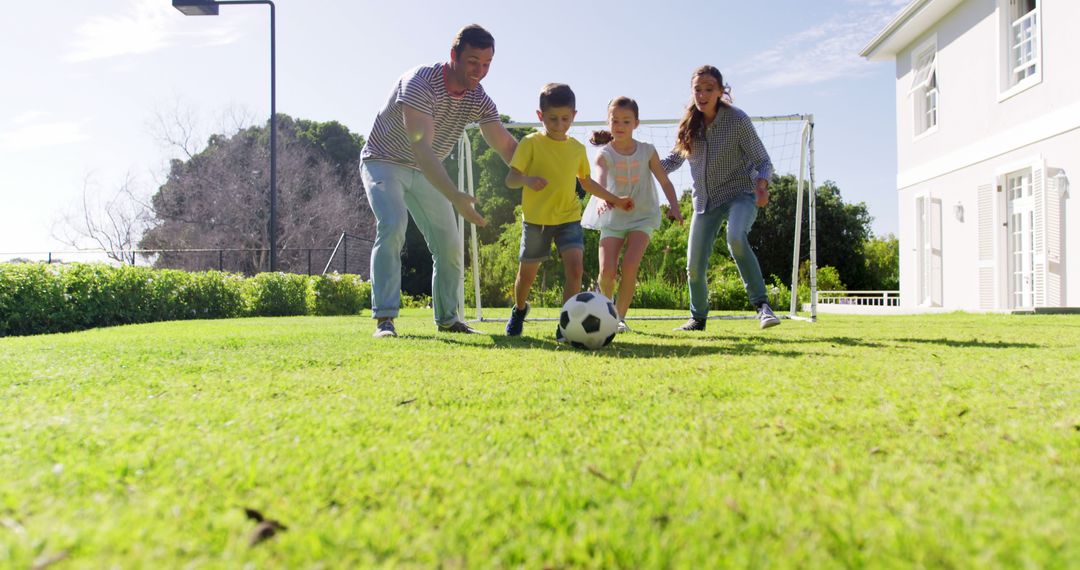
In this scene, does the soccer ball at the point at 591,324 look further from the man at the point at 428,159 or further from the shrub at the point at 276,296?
the shrub at the point at 276,296

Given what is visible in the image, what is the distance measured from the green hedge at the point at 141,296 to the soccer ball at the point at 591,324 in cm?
651

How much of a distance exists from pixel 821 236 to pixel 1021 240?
804 inches

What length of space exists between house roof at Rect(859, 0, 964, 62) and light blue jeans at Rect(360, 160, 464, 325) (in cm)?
1224

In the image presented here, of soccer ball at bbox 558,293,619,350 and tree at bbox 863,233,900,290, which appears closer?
soccer ball at bbox 558,293,619,350

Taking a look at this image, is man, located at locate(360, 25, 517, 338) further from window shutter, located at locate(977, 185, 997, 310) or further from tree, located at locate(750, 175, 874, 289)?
tree, located at locate(750, 175, 874, 289)

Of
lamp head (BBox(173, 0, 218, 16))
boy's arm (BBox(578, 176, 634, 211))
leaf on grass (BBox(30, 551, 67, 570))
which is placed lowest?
leaf on grass (BBox(30, 551, 67, 570))

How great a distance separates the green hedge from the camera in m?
7.52

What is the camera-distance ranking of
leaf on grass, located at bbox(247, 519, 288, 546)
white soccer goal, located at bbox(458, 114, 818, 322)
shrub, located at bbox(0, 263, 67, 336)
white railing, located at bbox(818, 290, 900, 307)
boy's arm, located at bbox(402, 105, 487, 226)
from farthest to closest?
white railing, located at bbox(818, 290, 900, 307) → white soccer goal, located at bbox(458, 114, 818, 322) → shrub, located at bbox(0, 263, 67, 336) → boy's arm, located at bbox(402, 105, 487, 226) → leaf on grass, located at bbox(247, 519, 288, 546)

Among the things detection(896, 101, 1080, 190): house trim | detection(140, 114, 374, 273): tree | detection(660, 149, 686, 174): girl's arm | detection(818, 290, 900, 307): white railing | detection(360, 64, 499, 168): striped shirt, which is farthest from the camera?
detection(818, 290, 900, 307): white railing

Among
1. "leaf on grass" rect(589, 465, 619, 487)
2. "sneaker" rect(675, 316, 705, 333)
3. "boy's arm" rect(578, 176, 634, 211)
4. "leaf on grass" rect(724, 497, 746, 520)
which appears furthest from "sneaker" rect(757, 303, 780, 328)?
"leaf on grass" rect(724, 497, 746, 520)

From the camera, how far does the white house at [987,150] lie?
33.0 ft

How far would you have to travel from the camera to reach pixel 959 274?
12883 mm

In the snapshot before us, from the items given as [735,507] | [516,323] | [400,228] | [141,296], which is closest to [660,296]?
[141,296]

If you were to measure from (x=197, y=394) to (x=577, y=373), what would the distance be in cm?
141
